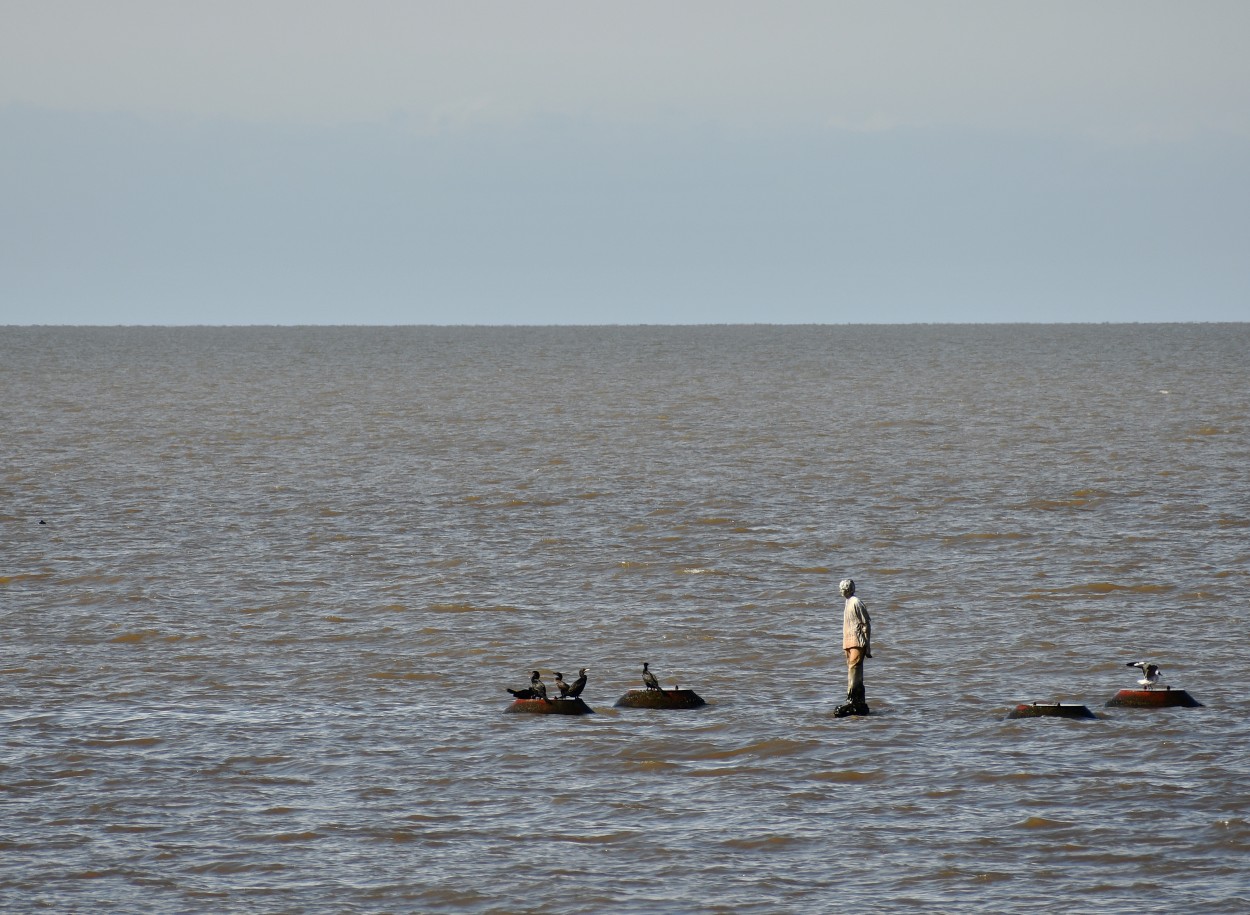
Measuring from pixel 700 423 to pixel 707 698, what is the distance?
57.1 metres

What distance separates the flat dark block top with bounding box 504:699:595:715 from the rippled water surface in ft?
0.52

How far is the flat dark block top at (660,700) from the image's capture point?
85.0 feet

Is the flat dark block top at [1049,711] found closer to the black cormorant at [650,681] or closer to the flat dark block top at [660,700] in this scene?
the flat dark block top at [660,700]

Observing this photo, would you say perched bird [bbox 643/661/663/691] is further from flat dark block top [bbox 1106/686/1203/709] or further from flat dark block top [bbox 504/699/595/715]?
flat dark block top [bbox 1106/686/1203/709]

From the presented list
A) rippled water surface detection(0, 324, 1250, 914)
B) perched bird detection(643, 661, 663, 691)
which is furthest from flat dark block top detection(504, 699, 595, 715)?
perched bird detection(643, 661, 663, 691)

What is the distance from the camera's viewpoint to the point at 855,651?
25578 millimetres

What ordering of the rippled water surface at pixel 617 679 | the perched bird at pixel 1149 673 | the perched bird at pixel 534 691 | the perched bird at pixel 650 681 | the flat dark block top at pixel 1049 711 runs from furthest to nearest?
the perched bird at pixel 650 681 < the perched bird at pixel 534 691 < the perched bird at pixel 1149 673 < the flat dark block top at pixel 1049 711 < the rippled water surface at pixel 617 679

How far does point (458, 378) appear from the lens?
138875 mm

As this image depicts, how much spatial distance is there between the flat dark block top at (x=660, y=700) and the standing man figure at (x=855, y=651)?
2149mm

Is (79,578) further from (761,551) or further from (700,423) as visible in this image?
(700,423)

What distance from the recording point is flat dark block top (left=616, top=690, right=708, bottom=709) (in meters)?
25.9

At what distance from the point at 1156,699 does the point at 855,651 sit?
433cm

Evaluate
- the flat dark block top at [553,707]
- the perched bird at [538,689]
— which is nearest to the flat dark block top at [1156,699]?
the flat dark block top at [553,707]

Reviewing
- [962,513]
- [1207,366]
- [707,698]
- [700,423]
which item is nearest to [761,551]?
[962,513]
